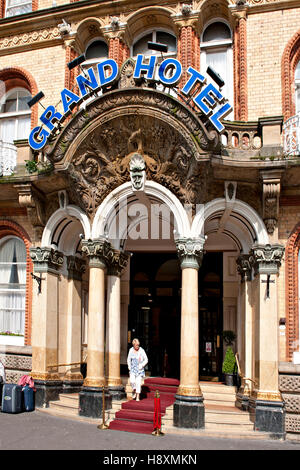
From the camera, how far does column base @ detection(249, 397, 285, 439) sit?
11.4 metres

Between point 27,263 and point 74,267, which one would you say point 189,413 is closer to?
point 74,267

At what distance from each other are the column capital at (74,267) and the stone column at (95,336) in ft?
6.97

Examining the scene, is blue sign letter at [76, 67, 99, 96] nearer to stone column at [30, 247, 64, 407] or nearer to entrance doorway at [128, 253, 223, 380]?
stone column at [30, 247, 64, 407]

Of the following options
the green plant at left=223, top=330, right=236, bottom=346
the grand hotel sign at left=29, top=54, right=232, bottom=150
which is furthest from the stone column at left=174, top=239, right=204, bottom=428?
the green plant at left=223, top=330, right=236, bottom=346

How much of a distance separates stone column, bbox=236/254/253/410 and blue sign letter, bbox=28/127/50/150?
20.5ft

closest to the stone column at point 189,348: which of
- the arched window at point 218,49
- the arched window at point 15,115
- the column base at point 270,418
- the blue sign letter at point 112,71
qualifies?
the column base at point 270,418

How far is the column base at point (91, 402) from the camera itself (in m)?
12.5

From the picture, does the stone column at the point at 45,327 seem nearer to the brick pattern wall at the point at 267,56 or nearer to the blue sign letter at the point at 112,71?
the blue sign letter at the point at 112,71

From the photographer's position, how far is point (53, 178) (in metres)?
13.6

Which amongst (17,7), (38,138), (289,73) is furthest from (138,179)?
(17,7)

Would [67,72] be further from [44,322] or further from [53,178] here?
[44,322]

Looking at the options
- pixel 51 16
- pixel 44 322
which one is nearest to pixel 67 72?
pixel 51 16
